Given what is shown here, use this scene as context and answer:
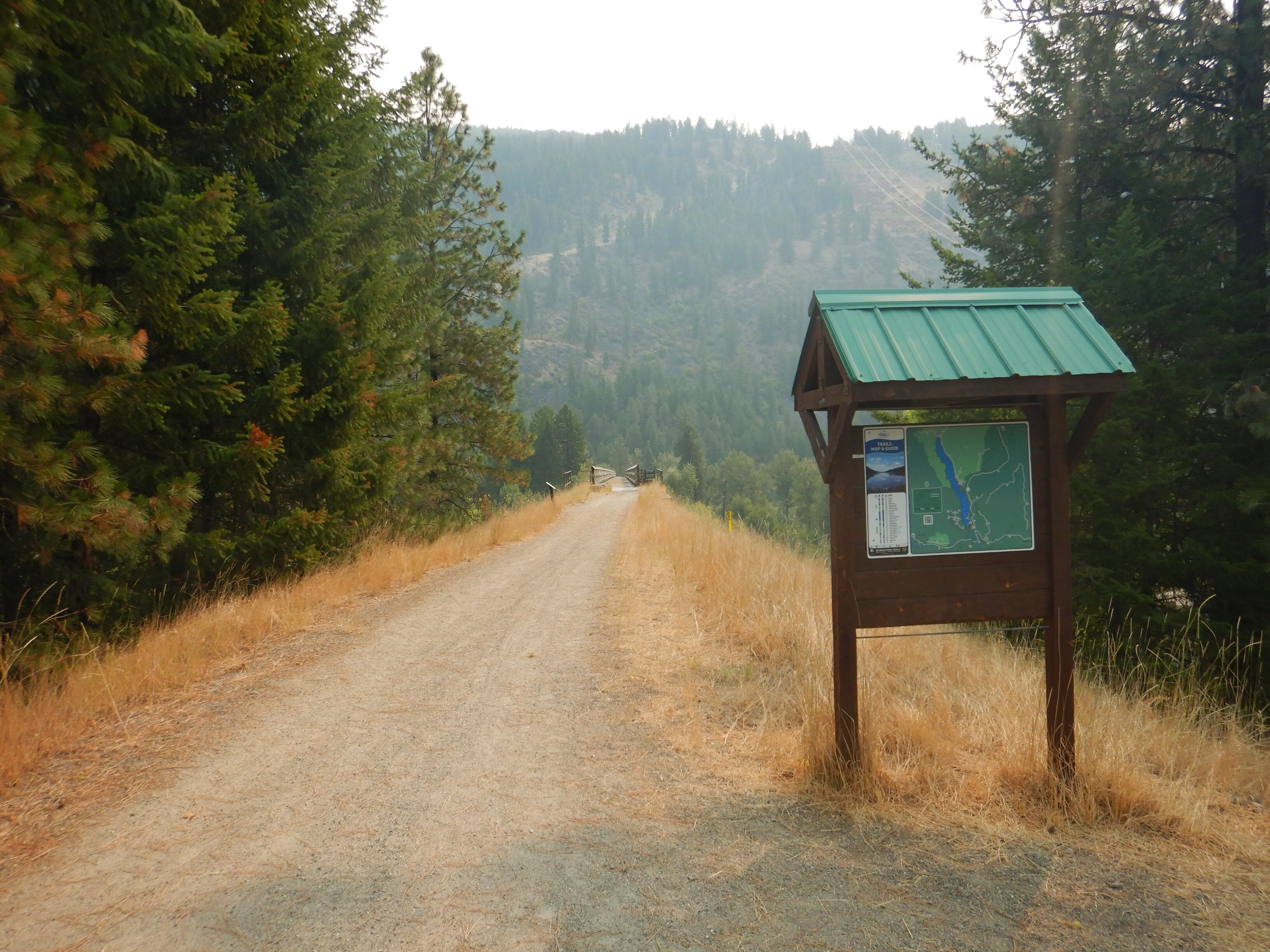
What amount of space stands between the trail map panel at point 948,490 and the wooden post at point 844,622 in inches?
4.8

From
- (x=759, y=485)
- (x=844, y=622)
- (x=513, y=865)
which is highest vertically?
(x=844, y=622)

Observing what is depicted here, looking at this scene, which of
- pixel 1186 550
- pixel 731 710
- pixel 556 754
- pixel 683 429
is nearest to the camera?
pixel 556 754

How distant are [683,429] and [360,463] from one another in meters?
82.1

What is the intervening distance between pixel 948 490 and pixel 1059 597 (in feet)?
2.77

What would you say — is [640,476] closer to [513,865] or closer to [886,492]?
[886,492]

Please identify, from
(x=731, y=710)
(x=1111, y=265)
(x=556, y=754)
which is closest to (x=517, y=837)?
(x=556, y=754)

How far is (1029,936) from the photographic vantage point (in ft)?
9.18

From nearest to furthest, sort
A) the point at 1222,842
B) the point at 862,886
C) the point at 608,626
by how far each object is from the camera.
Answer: the point at 862,886 → the point at 1222,842 → the point at 608,626

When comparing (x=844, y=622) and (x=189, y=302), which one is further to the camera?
(x=189, y=302)

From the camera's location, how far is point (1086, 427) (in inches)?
155

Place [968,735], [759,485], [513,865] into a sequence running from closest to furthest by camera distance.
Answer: [513,865]
[968,735]
[759,485]

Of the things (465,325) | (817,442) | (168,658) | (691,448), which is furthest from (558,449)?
(817,442)

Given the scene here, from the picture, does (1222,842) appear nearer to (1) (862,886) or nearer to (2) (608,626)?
(1) (862,886)

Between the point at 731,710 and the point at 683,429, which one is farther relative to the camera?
the point at 683,429
